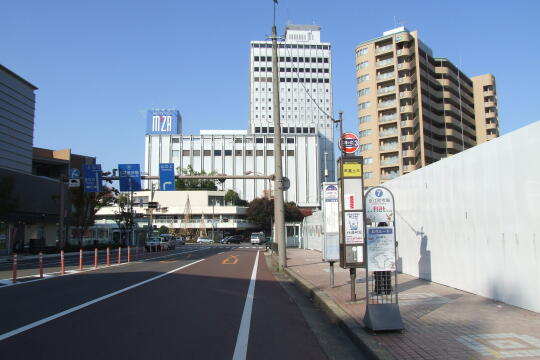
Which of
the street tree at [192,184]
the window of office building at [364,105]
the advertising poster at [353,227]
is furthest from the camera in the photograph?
the street tree at [192,184]

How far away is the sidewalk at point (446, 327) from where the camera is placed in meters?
6.14

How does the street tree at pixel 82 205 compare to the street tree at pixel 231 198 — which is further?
the street tree at pixel 231 198

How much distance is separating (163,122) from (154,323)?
126912 millimetres

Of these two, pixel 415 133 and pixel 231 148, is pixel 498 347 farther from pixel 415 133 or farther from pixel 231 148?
pixel 231 148

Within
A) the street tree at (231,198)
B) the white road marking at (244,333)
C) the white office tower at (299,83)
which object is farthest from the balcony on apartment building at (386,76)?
the white road marking at (244,333)

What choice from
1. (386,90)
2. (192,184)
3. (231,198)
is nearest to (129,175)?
(386,90)

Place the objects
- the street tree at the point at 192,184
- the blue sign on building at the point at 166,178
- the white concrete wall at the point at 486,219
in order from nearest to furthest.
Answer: the white concrete wall at the point at 486,219 < the blue sign on building at the point at 166,178 < the street tree at the point at 192,184

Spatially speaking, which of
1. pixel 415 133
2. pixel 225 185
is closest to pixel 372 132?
pixel 415 133

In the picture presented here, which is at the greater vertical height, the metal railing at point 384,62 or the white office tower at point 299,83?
the white office tower at point 299,83

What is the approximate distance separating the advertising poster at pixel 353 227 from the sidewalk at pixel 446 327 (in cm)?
138

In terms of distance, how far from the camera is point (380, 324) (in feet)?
24.1

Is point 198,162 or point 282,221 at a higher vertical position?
point 198,162

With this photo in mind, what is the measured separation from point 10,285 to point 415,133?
73.2 metres

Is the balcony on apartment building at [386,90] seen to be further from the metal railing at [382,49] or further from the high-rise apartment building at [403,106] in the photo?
the metal railing at [382,49]
